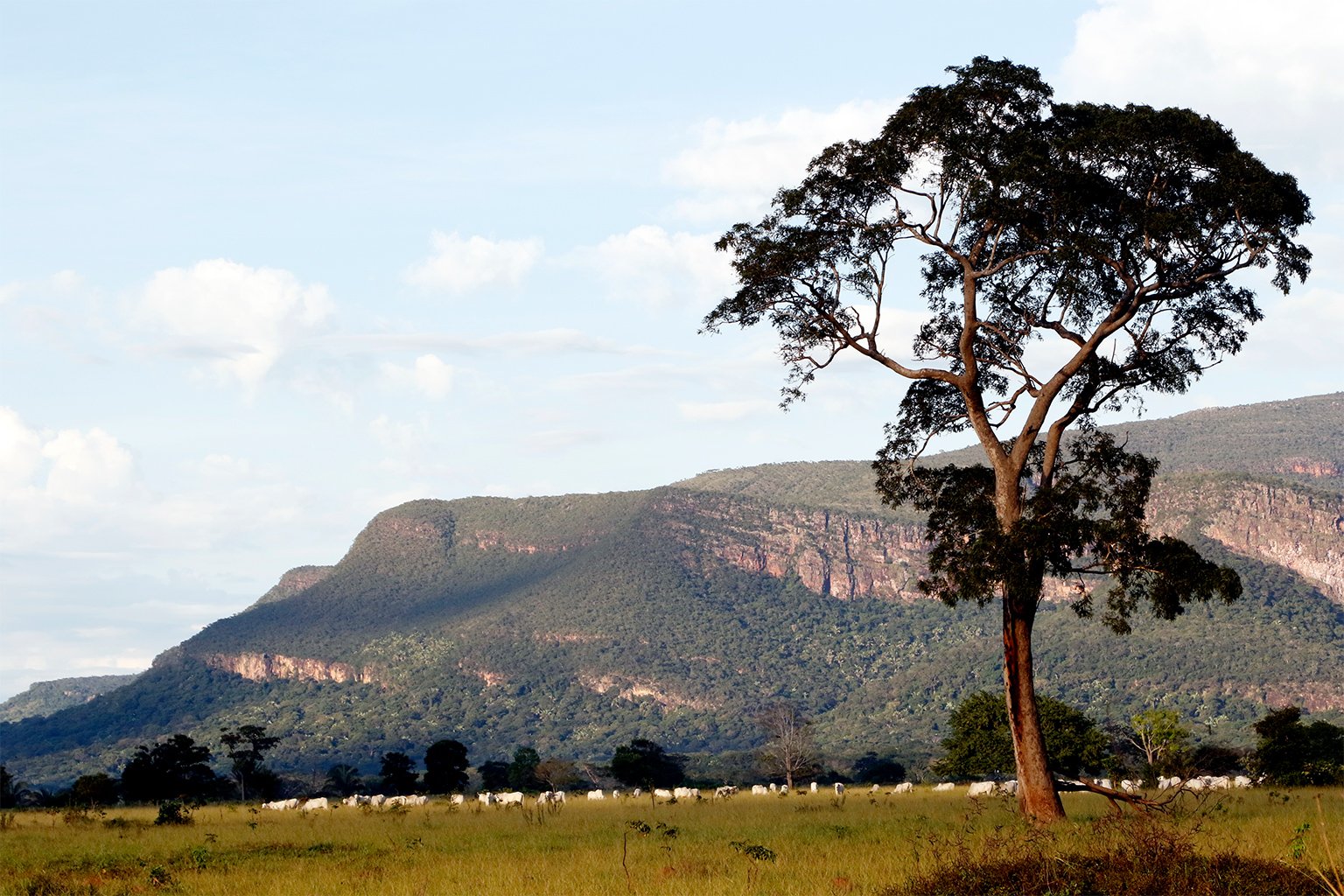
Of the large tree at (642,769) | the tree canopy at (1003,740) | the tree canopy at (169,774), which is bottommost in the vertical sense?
the large tree at (642,769)

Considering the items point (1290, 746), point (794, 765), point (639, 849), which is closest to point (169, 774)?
point (794, 765)

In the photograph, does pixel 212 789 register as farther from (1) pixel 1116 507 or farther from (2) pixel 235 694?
(2) pixel 235 694

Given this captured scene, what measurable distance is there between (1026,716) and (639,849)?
314 inches

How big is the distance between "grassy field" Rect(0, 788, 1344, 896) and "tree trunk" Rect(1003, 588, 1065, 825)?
79cm

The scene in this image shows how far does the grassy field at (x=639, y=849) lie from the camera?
1772cm

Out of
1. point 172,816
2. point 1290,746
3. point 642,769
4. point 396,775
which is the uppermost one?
point 172,816

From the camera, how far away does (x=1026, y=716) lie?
2680 cm

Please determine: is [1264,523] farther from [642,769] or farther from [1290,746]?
[1290,746]

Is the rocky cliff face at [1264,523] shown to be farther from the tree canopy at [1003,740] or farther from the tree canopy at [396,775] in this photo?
the tree canopy at [1003,740]

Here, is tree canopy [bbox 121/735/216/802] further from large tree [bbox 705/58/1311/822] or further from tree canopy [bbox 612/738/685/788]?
large tree [bbox 705/58/1311/822]

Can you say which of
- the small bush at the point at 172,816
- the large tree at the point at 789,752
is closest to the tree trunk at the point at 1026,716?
the small bush at the point at 172,816

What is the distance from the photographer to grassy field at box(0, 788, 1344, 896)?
17.7 m

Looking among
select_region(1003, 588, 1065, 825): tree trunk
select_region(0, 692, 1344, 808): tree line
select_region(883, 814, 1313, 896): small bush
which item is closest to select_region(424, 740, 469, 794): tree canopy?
select_region(0, 692, 1344, 808): tree line

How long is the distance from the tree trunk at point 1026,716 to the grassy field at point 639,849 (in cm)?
79
